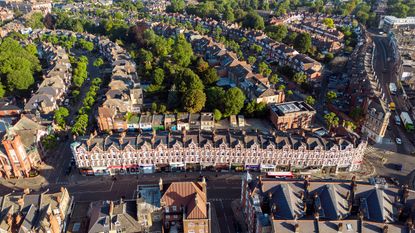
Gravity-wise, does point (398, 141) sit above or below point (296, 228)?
below

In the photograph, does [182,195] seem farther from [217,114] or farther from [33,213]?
[217,114]

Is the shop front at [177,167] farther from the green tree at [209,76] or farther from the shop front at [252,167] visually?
the green tree at [209,76]

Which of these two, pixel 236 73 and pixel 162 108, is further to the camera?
pixel 236 73

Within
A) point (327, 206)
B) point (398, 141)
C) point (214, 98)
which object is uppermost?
point (214, 98)

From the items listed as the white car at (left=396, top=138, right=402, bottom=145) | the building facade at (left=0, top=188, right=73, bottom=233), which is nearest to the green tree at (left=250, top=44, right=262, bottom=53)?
the white car at (left=396, top=138, right=402, bottom=145)

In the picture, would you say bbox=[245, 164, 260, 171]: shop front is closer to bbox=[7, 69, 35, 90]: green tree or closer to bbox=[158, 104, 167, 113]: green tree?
bbox=[158, 104, 167, 113]: green tree

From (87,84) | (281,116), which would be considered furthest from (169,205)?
(87,84)

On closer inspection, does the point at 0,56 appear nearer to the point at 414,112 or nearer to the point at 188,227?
the point at 188,227

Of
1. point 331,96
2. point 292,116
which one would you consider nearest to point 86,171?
point 292,116
